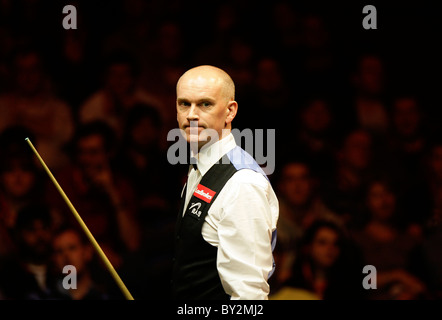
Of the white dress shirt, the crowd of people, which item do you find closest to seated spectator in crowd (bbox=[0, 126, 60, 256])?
the crowd of people

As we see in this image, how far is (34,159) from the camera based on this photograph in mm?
3490

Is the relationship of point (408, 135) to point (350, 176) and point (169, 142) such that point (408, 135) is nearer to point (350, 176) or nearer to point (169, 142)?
point (350, 176)

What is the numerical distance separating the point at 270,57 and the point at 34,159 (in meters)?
1.67

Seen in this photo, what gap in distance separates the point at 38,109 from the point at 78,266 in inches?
41.2

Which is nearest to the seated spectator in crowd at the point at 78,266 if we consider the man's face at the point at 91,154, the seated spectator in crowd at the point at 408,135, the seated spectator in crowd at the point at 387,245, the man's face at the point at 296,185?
the man's face at the point at 91,154

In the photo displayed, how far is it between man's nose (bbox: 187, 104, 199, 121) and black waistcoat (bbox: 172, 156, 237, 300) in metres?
0.17

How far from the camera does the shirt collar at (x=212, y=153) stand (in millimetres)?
1907

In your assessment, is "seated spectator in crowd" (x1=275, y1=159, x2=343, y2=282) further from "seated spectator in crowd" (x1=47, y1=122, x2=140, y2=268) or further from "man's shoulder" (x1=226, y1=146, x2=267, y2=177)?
"man's shoulder" (x1=226, y1=146, x2=267, y2=177)

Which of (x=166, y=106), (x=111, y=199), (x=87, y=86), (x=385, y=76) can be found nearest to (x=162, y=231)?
(x=111, y=199)

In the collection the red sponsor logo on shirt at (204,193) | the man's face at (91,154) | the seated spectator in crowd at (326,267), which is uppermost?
the man's face at (91,154)

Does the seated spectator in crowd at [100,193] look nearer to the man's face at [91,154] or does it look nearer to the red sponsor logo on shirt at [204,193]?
the man's face at [91,154]

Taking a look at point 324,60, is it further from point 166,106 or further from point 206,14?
point 166,106

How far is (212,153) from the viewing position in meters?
1.92

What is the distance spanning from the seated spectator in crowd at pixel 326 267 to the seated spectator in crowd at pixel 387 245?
0.34 feet
